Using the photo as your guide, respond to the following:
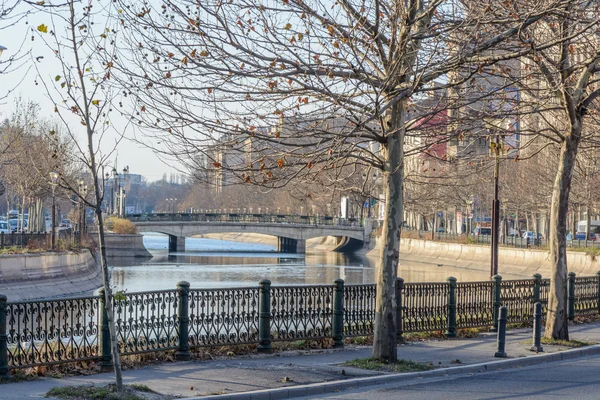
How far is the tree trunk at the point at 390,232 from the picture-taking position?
14406 millimetres

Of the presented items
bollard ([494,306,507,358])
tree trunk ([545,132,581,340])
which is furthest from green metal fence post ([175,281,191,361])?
tree trunk ([545,132,581,340])

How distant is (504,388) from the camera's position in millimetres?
13234

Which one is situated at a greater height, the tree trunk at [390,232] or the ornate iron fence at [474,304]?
the tree trunk at [390,232]

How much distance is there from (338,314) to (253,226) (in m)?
81.8

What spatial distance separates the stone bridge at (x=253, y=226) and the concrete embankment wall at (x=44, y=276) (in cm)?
4576

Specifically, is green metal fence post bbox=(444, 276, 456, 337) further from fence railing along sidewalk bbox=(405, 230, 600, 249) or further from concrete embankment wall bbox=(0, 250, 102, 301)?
fence railing along sidewalk bbox=(405, 230, 600, 249)

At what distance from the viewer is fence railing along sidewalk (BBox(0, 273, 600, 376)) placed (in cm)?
1347

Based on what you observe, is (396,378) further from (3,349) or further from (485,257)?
(485,257)

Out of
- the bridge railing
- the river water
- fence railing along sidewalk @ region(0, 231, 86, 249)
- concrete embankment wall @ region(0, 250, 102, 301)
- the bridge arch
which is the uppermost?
the bridge railing

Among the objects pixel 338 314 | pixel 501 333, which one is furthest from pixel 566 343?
pixel 338 314

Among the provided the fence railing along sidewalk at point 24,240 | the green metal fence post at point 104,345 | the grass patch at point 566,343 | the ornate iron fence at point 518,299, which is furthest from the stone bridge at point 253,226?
the green metal fence post at point 104,345

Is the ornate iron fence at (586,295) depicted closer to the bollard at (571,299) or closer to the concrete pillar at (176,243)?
the bollard at (571,299)

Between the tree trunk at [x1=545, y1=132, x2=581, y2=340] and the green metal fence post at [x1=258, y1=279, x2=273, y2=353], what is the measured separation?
6.33 m

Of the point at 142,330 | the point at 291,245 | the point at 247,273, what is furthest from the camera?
the point at 291,245
